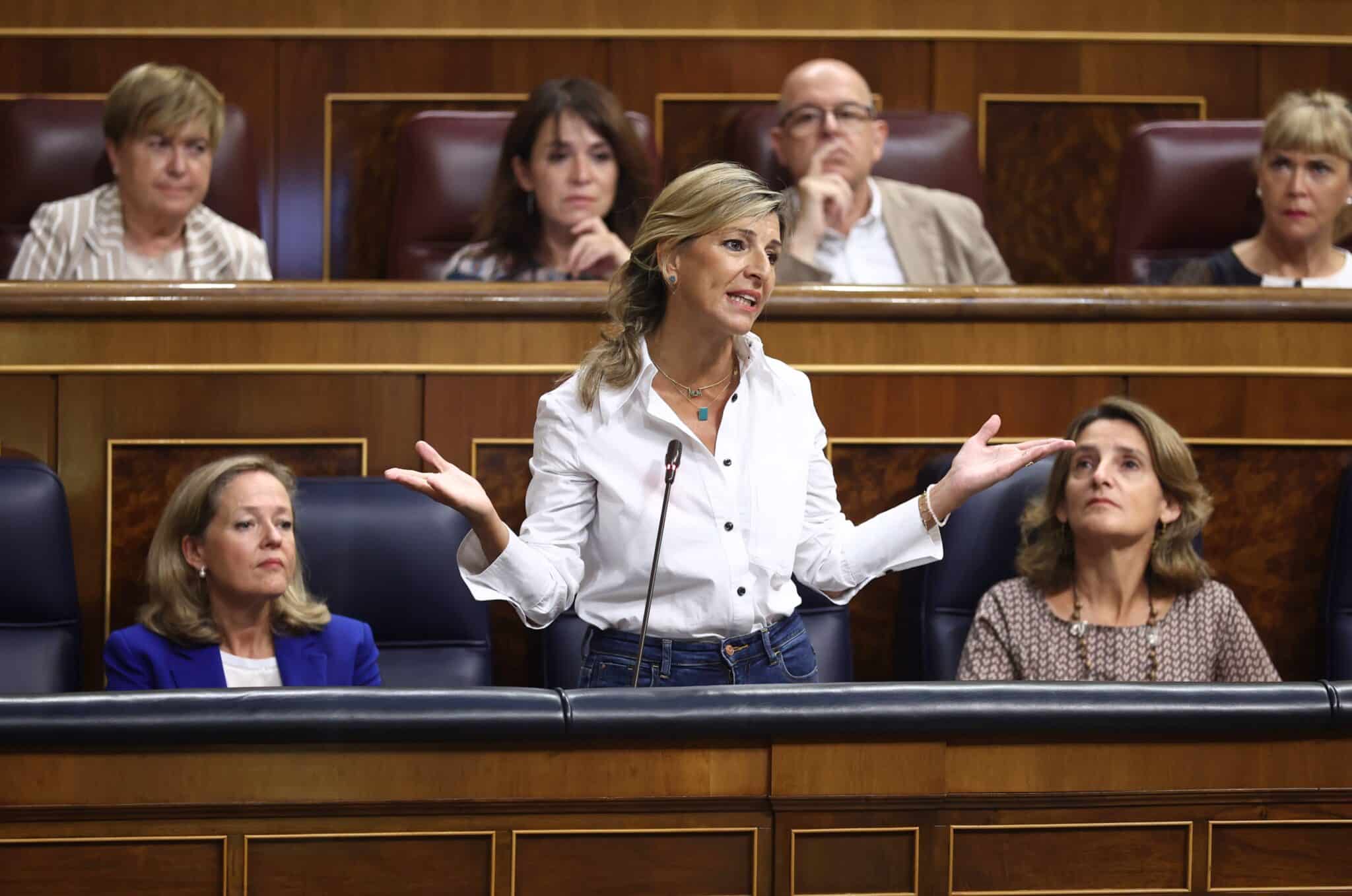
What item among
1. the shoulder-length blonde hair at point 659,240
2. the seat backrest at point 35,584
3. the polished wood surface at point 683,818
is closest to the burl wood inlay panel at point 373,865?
the polished wood surface at point 683,818

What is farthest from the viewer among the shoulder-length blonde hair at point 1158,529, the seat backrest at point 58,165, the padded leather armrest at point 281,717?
the seat backrest at point 58,165

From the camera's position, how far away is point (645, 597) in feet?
4.34

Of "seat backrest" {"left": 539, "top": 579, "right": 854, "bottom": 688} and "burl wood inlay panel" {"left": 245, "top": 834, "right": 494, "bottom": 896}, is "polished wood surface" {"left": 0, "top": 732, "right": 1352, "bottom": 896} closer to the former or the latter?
"burl wood inlay panel" {"left": 245, "top": 834, "right": 494, "bottom": 896}

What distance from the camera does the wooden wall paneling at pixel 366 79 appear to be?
2.42 metres

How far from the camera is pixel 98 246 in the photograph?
2084mm

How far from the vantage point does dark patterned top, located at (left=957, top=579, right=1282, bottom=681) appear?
1.63 metres

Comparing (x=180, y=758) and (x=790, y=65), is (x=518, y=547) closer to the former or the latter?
(x=180, y=758)

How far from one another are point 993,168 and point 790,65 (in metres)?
0.33

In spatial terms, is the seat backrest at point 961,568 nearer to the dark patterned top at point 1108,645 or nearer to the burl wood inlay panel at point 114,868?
the dark patterned top at point 1108,645

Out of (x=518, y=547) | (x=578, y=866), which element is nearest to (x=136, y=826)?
(x=578, y=866)

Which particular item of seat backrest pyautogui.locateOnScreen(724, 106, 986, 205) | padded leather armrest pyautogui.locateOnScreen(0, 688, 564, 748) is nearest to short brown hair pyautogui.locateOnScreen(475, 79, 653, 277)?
seat backrest pyautogui.locateOnScreen(724, 106, 986, 205)

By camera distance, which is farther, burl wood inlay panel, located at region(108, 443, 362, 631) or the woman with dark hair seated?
the woman with dark hair seated

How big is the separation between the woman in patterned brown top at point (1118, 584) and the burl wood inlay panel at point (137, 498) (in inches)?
29.5

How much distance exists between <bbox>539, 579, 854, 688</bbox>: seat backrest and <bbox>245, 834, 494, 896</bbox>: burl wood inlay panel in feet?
1.94
